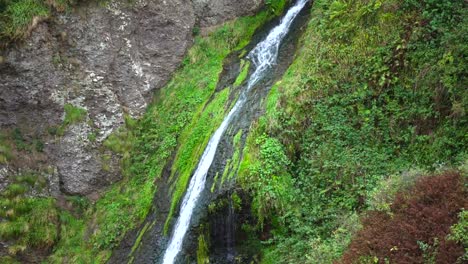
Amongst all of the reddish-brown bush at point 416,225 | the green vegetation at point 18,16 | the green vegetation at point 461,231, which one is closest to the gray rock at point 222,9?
the green vegetation at point 18,16

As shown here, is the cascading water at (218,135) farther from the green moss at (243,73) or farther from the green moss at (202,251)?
the green moss at (202,251)

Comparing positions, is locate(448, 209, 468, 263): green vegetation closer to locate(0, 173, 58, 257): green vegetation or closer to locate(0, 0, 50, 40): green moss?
locate(0, 173, 58, 257): green vegetation

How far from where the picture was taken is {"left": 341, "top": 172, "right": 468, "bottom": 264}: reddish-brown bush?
6118mm

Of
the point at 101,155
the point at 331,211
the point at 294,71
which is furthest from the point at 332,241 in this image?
the point at 101,155

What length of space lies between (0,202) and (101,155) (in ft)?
11.0

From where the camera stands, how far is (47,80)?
1487cm

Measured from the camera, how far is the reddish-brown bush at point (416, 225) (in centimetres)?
612

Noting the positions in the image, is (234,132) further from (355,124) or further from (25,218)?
(25,218)

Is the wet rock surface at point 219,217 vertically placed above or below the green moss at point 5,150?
below

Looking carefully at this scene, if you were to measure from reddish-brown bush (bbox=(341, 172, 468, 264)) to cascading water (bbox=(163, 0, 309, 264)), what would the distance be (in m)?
4.92

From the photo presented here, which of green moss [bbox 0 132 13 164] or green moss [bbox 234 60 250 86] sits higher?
green moss [bbox 0 132 13 164]

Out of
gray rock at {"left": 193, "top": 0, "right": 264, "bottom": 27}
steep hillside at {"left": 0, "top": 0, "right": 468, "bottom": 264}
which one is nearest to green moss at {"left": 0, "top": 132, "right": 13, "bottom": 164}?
steep hillside at {"left": 0, "top": 0, "right": 468, "bottom": 264}

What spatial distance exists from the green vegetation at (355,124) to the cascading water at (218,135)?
4.66 feet

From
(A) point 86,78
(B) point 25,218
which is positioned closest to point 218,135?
(A) point 86,78
